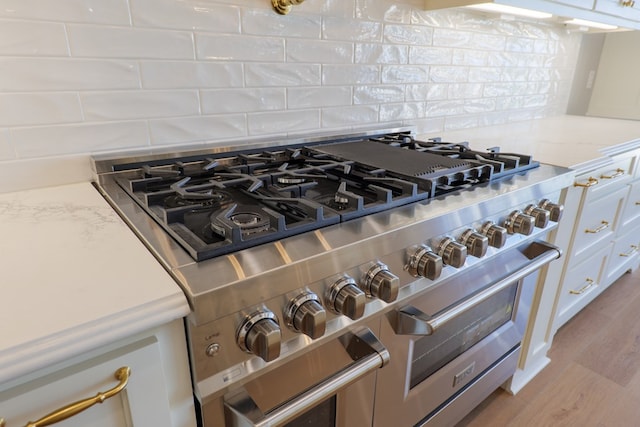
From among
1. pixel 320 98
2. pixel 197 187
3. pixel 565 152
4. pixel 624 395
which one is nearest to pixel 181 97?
pixel 197 187

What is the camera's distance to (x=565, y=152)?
146 centimetres

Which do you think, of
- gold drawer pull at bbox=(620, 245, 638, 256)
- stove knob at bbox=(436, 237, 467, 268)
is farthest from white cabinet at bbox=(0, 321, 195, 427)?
gold drawer pull at bbox=(620, 245, 638, 256)

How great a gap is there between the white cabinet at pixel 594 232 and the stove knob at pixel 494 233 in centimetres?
54

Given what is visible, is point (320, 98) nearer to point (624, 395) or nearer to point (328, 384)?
point (328, 384)

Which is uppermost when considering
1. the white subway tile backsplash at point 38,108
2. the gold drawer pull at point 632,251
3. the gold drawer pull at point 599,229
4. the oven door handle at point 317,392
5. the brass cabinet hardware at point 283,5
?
the brass cabinet hardware at point 283,5

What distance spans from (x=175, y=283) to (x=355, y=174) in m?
0.57

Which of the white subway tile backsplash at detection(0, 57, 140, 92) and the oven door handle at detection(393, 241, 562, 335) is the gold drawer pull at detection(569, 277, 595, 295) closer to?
the oven door handle at detection(393, 241, 562, 335)

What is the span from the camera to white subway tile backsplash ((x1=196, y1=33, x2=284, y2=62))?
3.60ft

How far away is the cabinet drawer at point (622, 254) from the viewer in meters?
1.99

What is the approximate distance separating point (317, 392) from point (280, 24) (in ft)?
3.37

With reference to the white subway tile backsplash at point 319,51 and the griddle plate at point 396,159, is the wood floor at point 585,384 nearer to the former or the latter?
the griddle plate at point 396,159

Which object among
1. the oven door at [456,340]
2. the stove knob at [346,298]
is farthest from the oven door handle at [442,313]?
the stove knob at [346,298]

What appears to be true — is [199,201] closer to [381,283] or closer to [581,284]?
[381,283]

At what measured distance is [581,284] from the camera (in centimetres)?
178
